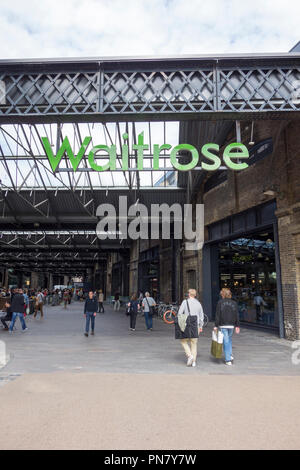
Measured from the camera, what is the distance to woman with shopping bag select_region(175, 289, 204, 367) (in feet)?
24.4

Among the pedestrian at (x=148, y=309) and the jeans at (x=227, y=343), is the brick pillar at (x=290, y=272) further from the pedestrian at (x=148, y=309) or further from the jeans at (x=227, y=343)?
the pedestrian at (x=148, y=309)

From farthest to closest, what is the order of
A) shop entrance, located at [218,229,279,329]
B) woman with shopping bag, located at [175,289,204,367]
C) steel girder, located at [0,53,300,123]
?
shop entrance, located at [218,229,279,329], steel girder, located at [0,53,300,123], woman with shopping bag, located at [175,289,204,367]

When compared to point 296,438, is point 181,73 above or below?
above

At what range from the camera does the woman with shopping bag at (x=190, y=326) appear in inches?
293

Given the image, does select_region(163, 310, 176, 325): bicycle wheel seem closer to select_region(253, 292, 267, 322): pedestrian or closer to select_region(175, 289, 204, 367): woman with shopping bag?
select_region(253, 292, 267, 322): pedestrian

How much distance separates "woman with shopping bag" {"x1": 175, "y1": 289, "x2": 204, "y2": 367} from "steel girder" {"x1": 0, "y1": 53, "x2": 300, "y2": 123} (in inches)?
210

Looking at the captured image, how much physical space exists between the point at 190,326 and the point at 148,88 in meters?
6.73

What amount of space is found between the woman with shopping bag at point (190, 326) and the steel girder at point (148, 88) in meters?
5.34

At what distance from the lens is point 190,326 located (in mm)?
7496

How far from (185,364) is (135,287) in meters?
24.0

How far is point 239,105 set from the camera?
9336mm

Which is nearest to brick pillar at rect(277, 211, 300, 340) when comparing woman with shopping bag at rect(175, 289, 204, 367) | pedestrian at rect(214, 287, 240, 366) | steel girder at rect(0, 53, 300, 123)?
steel girder at rect(0, 53, 300, 123)
